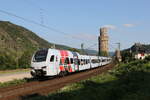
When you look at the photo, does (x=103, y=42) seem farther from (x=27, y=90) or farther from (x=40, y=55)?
(x=27, y=90)

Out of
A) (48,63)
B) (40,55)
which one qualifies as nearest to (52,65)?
(48,63)

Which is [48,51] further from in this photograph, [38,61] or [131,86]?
[131,86]

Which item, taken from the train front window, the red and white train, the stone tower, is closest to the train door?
the red and white train

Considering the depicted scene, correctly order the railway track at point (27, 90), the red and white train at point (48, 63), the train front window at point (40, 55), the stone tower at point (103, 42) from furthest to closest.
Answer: the stone tower at point (103, 42)
the train front window at point (40, 55)
the red and white train at point (48, 63)
the railway track at point (27, 90)

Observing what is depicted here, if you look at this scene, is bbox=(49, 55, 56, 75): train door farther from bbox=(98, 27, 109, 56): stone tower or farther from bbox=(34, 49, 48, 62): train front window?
bbox=(98, 27, 109, 56): stone tower

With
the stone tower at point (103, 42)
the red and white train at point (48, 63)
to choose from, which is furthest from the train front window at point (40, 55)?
the stone tower at point (103, 42)

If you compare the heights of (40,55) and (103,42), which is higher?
(103,42)

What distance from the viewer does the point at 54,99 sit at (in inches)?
413

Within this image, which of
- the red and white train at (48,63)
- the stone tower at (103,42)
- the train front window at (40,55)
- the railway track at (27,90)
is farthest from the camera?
the stone tower at (103,42)

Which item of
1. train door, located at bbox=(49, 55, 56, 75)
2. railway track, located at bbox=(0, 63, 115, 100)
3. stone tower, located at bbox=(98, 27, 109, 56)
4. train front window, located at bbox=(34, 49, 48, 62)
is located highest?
stone tower, located at bbox=(98, 27, 109, 56)

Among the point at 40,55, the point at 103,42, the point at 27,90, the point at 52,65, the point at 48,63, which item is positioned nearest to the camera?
the point at 27,90

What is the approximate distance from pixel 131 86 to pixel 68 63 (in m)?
13.5

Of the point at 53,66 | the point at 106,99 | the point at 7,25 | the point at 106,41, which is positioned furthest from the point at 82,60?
the point at 7,25

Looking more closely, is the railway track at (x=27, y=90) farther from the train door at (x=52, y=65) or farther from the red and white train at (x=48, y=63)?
the train door at (x=52, y=65)
